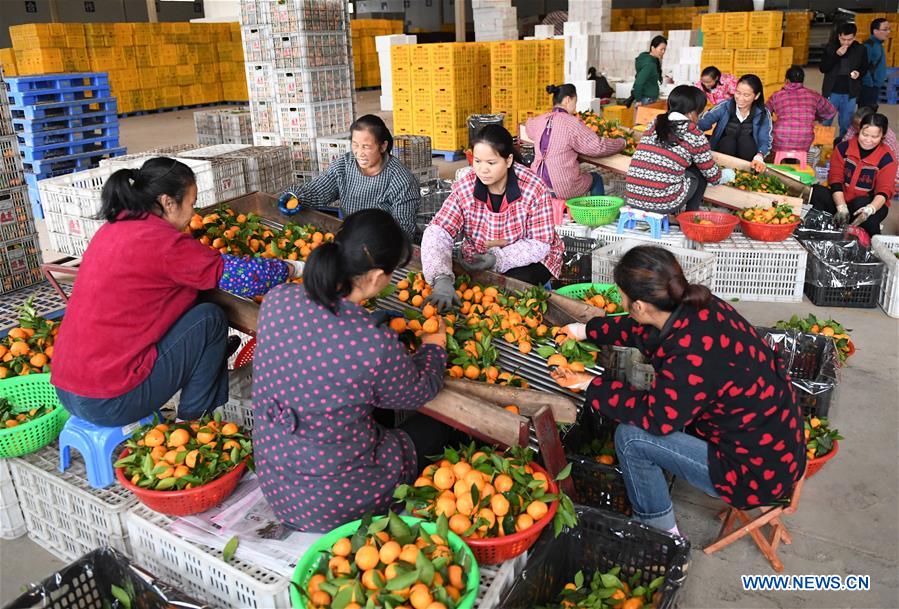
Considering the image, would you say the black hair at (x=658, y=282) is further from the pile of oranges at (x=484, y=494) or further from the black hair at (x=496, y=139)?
the black hair at (x=496, y=139)

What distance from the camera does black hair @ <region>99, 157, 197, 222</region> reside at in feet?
8.57

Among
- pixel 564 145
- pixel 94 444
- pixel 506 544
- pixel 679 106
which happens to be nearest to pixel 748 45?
pixel 564 145

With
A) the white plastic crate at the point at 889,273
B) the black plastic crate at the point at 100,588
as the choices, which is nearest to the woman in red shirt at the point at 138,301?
the black plastic crate at the point at 100,588

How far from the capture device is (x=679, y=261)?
4.36 metres

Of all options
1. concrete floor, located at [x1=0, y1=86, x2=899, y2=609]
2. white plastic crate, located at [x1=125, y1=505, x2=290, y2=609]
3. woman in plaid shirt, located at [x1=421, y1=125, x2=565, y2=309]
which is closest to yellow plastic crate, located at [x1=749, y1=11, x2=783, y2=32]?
concrete floor, located at [x1=0, y1=86, x2=899, y2=609]

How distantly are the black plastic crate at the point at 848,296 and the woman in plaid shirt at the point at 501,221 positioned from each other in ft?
7.67

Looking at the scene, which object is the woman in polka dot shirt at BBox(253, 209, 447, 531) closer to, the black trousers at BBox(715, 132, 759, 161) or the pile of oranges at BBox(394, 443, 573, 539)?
the pile of oranges at BBox(394, 443, 573, 539)

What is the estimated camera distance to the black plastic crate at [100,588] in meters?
2.12

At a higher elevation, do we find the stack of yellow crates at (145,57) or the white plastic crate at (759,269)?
the stack of yellow crates at (145,57)

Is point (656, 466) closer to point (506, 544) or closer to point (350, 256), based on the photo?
point (506, 544)

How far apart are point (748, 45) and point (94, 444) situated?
11.7 m

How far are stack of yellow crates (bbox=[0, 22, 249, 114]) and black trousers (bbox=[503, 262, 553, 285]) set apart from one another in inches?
588

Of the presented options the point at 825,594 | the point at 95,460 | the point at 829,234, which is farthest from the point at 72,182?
the point at 829,234

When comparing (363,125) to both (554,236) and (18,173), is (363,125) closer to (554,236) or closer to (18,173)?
(554,236)
